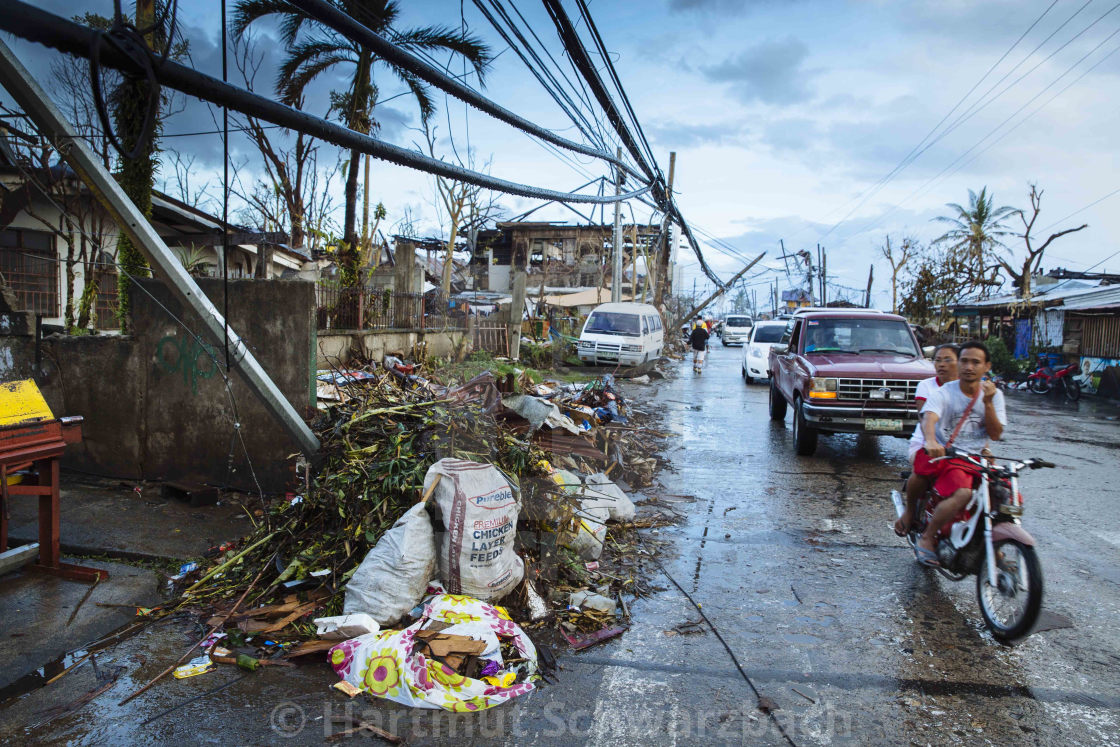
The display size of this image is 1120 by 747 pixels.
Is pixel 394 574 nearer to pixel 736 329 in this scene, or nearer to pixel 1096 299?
pixel 1096 299

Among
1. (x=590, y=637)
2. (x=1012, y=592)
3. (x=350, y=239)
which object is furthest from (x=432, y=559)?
(x=350, y=239)

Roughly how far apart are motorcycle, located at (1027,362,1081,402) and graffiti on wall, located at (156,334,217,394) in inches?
795

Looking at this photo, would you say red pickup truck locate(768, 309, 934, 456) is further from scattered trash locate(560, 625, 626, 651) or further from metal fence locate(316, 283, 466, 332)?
metal fence locate(316, 283, 466, 332)

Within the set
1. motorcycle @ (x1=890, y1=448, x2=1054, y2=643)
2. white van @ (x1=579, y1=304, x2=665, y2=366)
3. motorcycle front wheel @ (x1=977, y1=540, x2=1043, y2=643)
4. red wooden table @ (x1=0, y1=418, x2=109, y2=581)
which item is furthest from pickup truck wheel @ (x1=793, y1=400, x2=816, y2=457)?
white van @ (x1=579, y1=304, x2=665, y2=366)

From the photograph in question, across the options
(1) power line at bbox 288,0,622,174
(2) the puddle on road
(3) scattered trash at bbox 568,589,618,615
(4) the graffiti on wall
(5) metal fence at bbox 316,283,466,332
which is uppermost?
(1) power line at bbox 288,0,622,174

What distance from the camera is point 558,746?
2.96m

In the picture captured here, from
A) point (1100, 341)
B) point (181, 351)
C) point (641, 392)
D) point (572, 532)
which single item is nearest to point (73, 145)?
point (181, 351)

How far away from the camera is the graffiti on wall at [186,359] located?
6500mm

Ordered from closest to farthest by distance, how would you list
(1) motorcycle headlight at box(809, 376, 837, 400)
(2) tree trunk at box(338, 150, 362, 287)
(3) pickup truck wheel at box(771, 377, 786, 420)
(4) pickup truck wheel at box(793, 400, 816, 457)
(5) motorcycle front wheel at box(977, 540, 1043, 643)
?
1. (5) motorcycle front wheel at box(977, 540, 1043, 643)
2. (1) motorcycle headlight at box(809, 376, 837, 400)
3. (4) pickup truck wheel at box(793, 400, 816, 457)
4. (3) pickup truck wheel at box(771, 377, 786, 420)
5. (2) tree trunk at box(338, 150, 362, 287)

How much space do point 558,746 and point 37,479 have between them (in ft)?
13.3

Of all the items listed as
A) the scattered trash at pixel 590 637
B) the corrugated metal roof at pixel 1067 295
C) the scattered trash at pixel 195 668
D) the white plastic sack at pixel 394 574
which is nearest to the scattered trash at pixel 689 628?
the scattered trash at pixel 590 637

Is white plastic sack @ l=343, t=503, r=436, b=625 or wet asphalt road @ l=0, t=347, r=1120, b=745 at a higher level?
white plastic sack @ l=343, t=503, r=436, b=625

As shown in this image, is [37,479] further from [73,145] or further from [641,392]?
[641,392]

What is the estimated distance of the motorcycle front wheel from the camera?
11.9 feet
